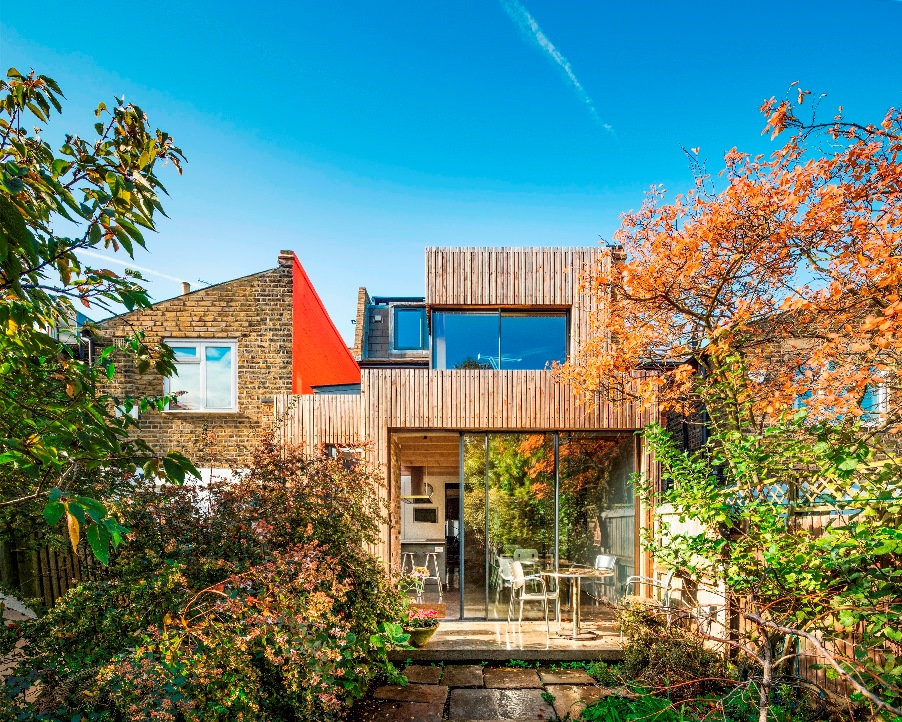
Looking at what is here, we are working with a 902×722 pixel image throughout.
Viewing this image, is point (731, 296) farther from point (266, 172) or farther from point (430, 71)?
point (266, 172)

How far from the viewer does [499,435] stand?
9.20 m

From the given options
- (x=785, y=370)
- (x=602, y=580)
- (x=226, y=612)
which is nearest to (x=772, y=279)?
(x=785, y=370)

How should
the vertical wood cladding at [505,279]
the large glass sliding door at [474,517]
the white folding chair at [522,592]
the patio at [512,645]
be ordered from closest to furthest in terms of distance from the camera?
the patio at [512,645] → the white folding chair at [522,592] → the large glass sliding door at [474,517] → the vertical wood cladding at [505,279]

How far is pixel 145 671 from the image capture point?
10.6 feet

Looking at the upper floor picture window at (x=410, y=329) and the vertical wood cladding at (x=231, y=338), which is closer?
the vertical wood cladding at (x=231, y=338)

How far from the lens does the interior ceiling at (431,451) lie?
9361mm

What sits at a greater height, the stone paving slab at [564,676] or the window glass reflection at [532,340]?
the window glass reflection at [532,340]

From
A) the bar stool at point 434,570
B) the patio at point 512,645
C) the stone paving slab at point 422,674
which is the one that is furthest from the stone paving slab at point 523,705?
the bar stool at point 434,570

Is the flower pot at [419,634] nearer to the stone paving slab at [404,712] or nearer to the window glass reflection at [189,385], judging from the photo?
the stone paving slab at [404,712]

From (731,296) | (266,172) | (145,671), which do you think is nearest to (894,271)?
(731,296)

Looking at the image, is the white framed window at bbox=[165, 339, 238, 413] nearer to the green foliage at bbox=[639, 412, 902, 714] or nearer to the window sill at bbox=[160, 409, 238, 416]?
the window sill at bbox=[160, 409, 238, 416]

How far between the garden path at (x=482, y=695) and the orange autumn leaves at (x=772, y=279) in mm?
3292

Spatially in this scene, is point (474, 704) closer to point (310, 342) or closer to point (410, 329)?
point (310, 342)

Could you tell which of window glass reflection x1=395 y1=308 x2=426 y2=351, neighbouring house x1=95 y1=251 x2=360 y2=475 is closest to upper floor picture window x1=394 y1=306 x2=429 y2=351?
window glass reflection x1=395 y1=308 x2=426 y2=351
